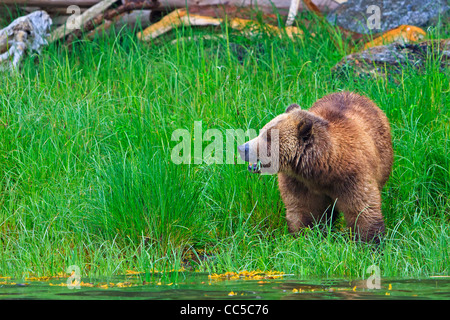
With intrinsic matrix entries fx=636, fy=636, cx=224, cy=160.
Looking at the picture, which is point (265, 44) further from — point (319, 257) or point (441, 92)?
point (319, 257)

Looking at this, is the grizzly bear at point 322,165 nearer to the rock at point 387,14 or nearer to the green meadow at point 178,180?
the green meadow at point 178,180

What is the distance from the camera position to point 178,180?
537cm

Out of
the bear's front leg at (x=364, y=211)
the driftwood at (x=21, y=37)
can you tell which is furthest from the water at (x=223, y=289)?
the driftwood at (x=21, y=37)

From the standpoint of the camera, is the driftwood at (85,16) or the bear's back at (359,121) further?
the driftwood at (85,16)

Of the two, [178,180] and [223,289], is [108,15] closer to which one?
[178,180]

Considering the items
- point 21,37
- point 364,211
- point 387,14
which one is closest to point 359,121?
point 364,211

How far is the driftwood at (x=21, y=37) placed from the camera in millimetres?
8643

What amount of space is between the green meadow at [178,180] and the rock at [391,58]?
161 mm

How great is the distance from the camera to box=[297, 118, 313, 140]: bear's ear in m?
4.89

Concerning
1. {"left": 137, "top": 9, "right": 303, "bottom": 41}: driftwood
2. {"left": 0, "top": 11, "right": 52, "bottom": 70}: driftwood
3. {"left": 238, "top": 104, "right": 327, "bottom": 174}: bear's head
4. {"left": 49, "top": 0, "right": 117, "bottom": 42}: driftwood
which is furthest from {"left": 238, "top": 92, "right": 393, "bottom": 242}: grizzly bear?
{"left": 49, "top": 0, "right": 117, "bottom": 42}: driftwood

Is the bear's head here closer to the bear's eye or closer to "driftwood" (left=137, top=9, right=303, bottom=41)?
the bear's eye

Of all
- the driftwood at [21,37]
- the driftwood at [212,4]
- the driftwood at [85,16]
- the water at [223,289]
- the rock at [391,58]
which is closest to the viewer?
the water at [223,289]

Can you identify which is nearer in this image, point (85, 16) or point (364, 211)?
point (364, 211)

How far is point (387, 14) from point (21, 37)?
552 centimetres
